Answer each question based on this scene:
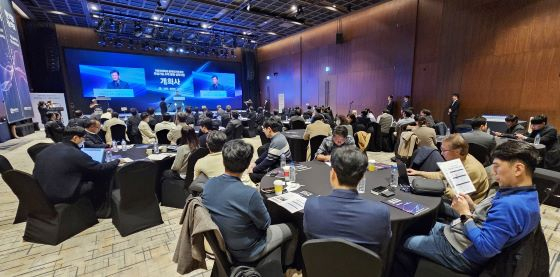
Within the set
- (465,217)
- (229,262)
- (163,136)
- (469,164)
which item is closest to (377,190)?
(465,217)

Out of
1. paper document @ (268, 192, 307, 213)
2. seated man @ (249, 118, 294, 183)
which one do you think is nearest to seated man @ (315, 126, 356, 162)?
seated man @ (249, 118, 294, 183)

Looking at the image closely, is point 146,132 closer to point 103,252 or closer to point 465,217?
point 103,252

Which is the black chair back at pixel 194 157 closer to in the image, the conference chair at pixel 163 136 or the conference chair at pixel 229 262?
the conference chair at pixel 229 262

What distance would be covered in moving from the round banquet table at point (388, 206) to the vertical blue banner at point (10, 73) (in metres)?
8.59

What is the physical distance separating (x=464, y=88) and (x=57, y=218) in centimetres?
998

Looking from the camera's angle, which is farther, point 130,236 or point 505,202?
point 130,236

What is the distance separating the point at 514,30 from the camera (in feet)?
22.4

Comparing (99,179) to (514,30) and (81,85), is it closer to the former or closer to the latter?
(514,30)

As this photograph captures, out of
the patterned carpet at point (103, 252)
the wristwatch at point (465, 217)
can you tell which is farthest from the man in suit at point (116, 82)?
the wristwatch at point (465, 217)

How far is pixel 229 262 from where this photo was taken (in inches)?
61.7

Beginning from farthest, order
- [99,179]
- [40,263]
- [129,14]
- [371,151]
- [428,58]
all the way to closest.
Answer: [129,14] < [428,58] < [371,151] < [99,179] < [40,263]

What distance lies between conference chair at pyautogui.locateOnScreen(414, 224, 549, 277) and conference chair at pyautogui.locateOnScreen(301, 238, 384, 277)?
74 centimetres

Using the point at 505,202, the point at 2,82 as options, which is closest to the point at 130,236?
the point at 505,202

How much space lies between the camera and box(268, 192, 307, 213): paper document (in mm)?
Answer: 1870
